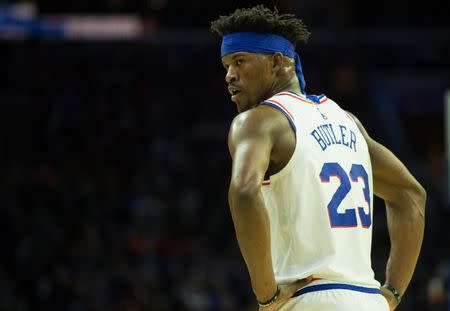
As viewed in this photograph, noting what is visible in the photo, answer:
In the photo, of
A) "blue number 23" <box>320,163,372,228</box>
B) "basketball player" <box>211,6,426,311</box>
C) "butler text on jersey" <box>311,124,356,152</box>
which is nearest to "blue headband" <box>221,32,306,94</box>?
"basketball player" <box>211,6,426,311</box>

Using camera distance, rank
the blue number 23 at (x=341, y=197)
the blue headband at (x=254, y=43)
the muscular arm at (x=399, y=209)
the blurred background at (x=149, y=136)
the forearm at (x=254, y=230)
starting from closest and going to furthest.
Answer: the forearm at (x=254, y=230), the blue number 23 at (x=341, y=197), the blue headband at (x=254, y=43), the muscular arm at (x=399, y=209), the blurred background at (x=149, y=136)

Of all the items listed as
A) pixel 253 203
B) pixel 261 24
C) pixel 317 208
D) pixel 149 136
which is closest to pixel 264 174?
pixel 253 203

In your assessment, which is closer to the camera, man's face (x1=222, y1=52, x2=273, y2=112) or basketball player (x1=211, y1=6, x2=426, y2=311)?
basketball player (x1=211, y1=6, x2=426, y2=311)

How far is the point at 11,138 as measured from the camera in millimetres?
13258

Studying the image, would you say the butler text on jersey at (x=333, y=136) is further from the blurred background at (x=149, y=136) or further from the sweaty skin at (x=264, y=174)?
the blurred background at (x=149, y=136)

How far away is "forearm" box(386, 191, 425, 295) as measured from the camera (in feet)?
12.6

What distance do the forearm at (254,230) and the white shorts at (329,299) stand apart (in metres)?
0.25

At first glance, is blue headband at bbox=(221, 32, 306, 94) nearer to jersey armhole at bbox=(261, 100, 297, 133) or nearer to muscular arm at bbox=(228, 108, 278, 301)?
jersey armhole at bbox=(261, 100, 297, 133)

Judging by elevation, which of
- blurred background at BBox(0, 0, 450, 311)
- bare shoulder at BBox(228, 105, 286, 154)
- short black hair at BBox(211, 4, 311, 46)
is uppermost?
short black hair at BBox(211, 4, 311, 46)

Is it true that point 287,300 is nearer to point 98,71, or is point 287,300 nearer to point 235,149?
point 235,149

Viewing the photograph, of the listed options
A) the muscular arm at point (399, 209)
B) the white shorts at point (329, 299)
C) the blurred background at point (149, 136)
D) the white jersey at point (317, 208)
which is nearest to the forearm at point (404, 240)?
the muscular arm at point (399, 209)

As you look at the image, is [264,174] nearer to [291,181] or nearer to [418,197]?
[291,181]

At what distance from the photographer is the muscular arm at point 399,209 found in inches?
151

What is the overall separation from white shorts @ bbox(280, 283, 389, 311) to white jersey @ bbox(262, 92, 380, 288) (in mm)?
36
